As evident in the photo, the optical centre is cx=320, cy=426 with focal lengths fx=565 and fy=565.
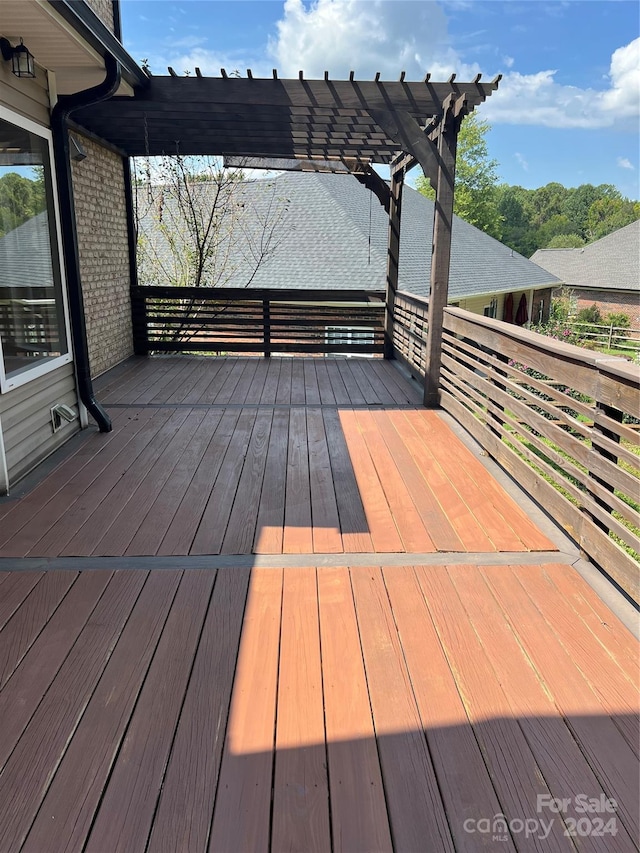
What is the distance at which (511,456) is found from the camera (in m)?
3.36

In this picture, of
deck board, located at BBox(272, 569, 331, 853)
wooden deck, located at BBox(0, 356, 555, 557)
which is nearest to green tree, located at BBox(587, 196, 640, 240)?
wooden deck, located at BBox(0, 356, 555, 557)

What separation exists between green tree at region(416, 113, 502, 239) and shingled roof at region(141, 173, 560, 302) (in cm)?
1943

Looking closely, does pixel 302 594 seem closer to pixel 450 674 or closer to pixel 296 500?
pixel 450 674

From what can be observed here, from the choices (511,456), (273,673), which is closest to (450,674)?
(273,673)

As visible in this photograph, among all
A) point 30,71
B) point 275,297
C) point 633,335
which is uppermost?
point 30,71

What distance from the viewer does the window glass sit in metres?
3.34

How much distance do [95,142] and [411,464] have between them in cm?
487

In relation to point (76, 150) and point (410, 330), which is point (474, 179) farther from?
point (76, 150)

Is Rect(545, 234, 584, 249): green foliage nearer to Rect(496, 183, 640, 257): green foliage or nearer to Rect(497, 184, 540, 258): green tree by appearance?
Rect(496, 183, 640, 257): green foliage

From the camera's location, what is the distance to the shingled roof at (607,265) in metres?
24.9

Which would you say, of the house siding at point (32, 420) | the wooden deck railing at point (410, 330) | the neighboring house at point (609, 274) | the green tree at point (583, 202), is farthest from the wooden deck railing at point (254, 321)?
the green tree at point (583, 202)

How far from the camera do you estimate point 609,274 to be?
25.6 meters

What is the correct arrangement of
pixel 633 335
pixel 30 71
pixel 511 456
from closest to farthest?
pixel 30 71 < pixel 511 456 < pixel 633 335

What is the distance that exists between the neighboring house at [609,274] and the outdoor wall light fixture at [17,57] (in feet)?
84.4
